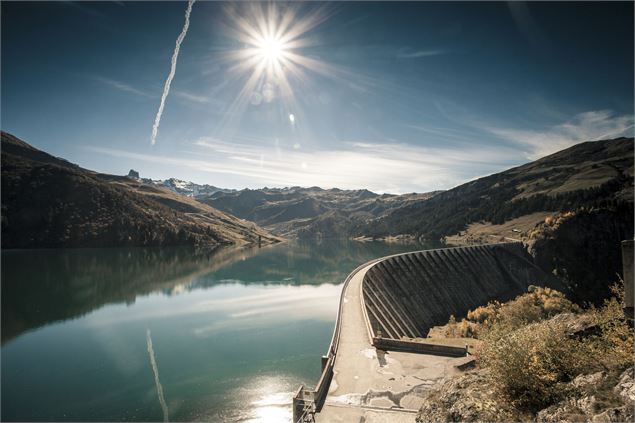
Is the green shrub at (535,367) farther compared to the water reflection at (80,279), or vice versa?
the water reflection at (80,279)

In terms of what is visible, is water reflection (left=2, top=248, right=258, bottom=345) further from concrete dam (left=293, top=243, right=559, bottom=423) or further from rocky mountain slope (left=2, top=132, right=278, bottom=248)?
concrete dam (left=293, top=243, right=559, bottom=423)

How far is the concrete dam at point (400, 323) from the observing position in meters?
17.8

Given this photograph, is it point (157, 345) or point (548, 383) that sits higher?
point (548, 383)

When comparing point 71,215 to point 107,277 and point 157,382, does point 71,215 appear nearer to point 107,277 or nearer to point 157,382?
point 107,277

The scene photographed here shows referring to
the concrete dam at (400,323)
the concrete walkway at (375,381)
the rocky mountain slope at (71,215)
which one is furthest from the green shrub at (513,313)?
the rocky mountain slope at (71,215)

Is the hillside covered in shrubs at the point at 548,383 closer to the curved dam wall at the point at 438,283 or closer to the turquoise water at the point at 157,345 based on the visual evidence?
the curved dam wall at the point at 438,283

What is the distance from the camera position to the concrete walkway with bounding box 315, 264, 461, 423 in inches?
666

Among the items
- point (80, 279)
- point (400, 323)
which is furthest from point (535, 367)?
point (80, 279)

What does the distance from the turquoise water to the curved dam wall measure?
8394 millimetres

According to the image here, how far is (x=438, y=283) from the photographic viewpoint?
207 feet

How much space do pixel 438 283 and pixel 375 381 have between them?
154ft

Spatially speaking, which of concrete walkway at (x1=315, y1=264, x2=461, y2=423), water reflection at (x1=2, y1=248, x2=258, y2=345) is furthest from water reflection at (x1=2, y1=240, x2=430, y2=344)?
concrete walkway at (x1=315, y1=264, x2=461, y2=423)

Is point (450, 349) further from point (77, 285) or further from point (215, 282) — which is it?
point (77, 285)

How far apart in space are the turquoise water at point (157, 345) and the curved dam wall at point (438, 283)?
8394 millimetres
